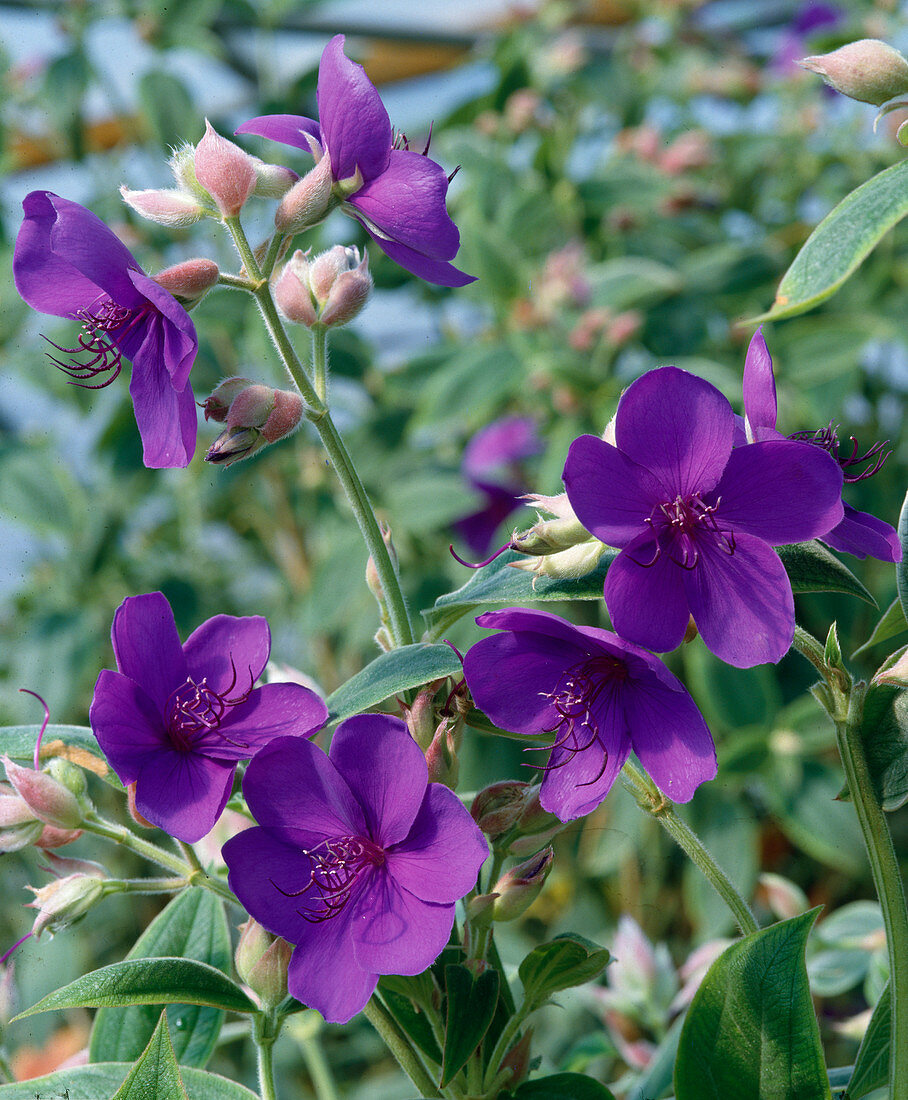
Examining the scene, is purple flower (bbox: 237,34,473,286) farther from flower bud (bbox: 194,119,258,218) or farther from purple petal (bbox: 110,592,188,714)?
purple petal (bbox: 110,592,188,714)

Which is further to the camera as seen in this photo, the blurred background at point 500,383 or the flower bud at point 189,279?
the blurred background at point 500,383

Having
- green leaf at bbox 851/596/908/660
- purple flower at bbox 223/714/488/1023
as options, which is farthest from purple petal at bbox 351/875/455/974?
green leaf at bbox 851/596/908/660

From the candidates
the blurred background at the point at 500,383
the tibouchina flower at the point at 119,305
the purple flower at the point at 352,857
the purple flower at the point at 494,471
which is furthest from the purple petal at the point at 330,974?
the purple flower at the point at 494,471

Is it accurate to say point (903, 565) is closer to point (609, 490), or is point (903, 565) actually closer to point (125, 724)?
point (609, 490)

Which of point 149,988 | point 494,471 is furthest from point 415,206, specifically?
point 494,471

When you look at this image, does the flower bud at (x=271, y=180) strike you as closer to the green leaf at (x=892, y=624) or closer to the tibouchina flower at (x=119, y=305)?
the tibouchina flower at (x=119, y=305)

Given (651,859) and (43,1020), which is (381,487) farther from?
(43,1020)
